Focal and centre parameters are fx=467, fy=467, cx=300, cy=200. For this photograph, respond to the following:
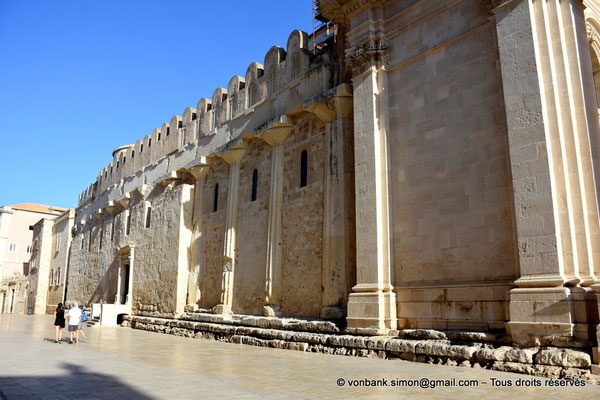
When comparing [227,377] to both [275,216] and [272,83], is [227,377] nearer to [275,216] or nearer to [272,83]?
[275,216]

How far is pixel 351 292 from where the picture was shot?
33.9ft

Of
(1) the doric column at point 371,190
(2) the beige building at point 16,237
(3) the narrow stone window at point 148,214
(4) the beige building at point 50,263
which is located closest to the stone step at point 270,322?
(1) the doric column at point 371,190

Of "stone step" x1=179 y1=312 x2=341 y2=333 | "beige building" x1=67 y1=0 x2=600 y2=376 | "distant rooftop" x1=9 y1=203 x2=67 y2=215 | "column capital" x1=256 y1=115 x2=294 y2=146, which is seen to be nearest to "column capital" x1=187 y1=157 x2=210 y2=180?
"beige building" x1=67 y1=0 x2=600 y2=376

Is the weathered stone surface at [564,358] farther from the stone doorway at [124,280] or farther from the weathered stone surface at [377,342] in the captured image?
the stone doorway at [124,280]

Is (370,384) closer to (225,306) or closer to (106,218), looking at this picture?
(225,306)

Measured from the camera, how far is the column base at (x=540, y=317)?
6.52m

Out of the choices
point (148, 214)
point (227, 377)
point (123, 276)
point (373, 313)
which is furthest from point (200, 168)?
point (227, 377)

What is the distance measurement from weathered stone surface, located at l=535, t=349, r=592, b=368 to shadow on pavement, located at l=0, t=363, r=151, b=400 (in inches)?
205

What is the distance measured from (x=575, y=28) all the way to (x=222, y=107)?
12119mm

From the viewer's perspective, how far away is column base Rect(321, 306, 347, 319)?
10484mm

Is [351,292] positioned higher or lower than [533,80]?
lower

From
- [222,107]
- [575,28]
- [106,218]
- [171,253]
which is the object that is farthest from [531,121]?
[106,218]

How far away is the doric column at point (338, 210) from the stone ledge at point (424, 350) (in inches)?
37.0

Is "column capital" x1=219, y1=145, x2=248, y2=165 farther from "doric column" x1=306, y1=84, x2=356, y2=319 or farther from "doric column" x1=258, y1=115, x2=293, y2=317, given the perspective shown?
"doric column" x1=306, y1=84, x2=356, y2=319
